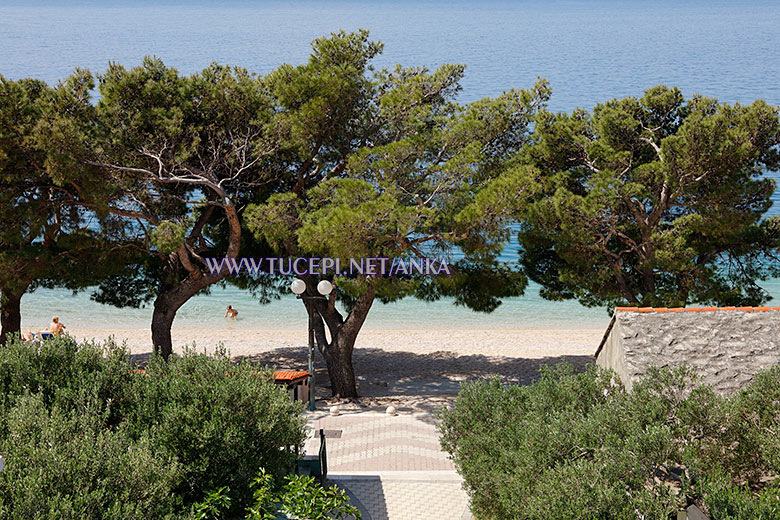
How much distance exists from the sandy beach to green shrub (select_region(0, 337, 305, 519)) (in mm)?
5315

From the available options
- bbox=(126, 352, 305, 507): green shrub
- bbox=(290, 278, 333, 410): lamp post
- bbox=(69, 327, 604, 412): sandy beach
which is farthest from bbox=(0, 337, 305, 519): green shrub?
bbox=(69, 327, 604, 412): sandy beach

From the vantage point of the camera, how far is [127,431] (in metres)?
8.38

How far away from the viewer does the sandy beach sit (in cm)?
1814

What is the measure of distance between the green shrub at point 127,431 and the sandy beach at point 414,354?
5.31 metres

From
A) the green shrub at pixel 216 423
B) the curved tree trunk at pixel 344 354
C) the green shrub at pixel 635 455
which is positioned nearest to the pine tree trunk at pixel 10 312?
the curved tree trunk at pixel 344 354

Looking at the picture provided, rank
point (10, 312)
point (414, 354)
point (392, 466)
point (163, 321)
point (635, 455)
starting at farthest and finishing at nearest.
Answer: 1. point (414, 354)
2. point (10, 312)
3. point (163, 321)
4. point (392, 466)
5. point (635, 455)

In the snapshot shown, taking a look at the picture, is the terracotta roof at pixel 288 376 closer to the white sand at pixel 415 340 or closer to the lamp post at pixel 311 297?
the lamp post at pixel 311 297

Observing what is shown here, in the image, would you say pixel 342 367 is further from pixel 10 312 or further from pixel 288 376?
pixel 10 312

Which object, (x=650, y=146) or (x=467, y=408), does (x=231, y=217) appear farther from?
(x=650, y=146)

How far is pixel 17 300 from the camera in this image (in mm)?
18359

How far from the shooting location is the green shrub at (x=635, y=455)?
→ 20.5ft

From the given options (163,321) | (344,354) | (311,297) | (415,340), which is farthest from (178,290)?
(415,340)

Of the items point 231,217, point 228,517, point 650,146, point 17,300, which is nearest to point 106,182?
point 231,217

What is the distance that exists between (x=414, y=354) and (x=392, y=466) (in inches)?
459
